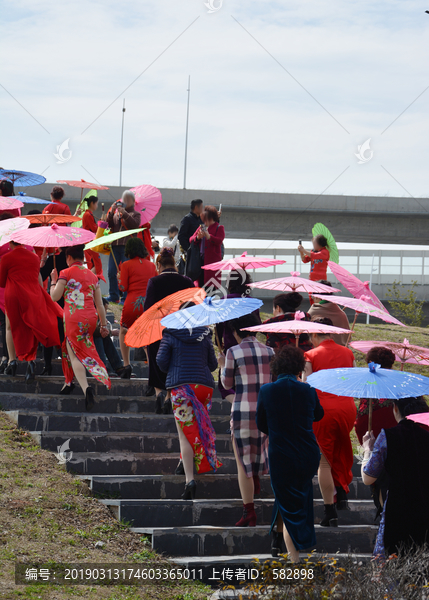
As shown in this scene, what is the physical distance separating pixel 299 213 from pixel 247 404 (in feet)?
84.5

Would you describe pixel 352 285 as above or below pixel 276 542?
above

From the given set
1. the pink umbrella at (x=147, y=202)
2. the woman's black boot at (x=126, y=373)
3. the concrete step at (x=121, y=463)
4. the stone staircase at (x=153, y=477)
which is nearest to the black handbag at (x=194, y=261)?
the pink umbrella at (x=147, y=202)

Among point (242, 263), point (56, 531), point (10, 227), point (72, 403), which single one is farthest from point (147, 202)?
point (56, 531)

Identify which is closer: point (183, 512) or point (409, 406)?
point (409, 406)

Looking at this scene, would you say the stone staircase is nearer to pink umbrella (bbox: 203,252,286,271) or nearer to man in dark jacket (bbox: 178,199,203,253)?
pink umbrella (bbox: 203,252,286,271)

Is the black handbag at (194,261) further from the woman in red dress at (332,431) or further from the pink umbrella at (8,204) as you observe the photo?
the woman in red dress at (332,431)

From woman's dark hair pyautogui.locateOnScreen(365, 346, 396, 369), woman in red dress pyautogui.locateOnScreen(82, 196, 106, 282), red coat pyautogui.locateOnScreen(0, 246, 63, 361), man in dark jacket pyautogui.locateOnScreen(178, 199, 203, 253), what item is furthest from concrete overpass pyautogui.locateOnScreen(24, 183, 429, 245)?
woman's dark hair pyautogui.locateOnScreen(365, 346, 396, 369)

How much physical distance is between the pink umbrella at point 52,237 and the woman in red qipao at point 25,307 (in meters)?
0.53

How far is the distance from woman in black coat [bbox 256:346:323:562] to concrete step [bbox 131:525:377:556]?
59 cm

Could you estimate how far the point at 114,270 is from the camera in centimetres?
1280

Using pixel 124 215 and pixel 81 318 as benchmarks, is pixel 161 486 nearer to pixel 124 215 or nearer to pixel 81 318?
pixel 81 318

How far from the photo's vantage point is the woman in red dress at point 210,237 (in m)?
10.6

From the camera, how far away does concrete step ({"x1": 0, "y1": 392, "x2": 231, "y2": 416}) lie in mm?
7750

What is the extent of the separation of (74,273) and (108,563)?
3.72m
